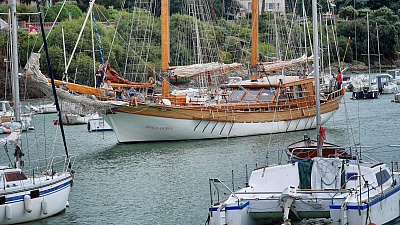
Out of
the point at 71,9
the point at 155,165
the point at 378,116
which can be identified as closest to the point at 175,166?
the point at 155,165

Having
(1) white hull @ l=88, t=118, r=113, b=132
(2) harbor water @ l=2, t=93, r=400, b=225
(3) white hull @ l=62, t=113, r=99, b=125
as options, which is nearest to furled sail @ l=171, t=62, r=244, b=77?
(2) harbor water @ l=2, t=93, r=400, b=225

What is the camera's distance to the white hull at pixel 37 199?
30156 millimetres

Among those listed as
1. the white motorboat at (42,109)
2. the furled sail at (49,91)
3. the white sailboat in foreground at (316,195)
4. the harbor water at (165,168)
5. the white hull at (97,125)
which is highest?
the furled sail at (49,91)

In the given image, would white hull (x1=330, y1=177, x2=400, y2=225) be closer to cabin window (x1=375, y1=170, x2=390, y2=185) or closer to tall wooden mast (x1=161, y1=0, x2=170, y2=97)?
cabin window (x1=375, y1=170, x2=390, y2=185)

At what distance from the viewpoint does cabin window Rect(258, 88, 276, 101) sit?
56719 millimetres

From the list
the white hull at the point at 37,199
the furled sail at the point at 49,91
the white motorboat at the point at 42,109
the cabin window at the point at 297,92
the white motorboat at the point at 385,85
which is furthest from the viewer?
the white motorboat at the point at 385,85

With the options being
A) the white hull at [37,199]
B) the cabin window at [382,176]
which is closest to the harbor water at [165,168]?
the white hull at [37,199]

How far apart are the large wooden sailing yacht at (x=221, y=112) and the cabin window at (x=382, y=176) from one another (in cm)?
2324

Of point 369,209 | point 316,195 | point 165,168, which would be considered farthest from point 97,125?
point 369,209

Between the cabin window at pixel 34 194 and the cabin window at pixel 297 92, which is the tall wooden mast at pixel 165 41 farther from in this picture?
the cabin window at pixel 34 194

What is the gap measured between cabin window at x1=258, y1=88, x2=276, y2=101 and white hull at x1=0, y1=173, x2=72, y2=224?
25401 millimetres

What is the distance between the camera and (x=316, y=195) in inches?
1089

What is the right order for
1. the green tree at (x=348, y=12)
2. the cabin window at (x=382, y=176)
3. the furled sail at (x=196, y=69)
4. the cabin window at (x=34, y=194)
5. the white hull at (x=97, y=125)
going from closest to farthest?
the cabin window at (x=382, y=176), the cabin window at (x=34, y=194), the furled sail at (x=196, y=69), the white hull at (x=97, y=125), the green tree at (x=348, y=12)

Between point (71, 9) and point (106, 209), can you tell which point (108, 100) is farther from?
point (71, 9)
